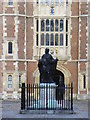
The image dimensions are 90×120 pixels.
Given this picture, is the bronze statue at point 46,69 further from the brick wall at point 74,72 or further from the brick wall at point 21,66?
the brick wall at point 74,72

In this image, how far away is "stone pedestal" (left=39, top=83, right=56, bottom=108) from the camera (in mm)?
14749

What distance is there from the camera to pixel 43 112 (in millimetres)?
14477

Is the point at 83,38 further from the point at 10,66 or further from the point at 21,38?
the point at 10,66

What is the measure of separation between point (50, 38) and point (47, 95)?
37.3 ft

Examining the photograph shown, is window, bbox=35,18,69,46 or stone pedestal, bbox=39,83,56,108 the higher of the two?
window, bbox=35,18,69,46

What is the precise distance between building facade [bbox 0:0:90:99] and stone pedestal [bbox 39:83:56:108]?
968cm

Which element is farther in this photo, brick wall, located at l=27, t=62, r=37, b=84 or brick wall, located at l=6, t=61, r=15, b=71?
brick wall, located at l=27, t=62, r=37, b=84

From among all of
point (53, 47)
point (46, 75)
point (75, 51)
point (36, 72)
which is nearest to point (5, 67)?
point (36, 72)

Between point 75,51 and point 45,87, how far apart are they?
11407mm

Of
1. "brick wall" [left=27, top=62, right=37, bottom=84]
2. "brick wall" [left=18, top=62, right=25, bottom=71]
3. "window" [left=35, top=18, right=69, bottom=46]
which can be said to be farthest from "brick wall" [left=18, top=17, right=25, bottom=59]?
"window" [left=35, top=18, right=69, bottom=46]

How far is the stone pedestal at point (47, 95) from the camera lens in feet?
48.4

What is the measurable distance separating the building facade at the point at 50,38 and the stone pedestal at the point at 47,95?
9680 mm

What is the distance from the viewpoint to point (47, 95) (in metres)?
14.8

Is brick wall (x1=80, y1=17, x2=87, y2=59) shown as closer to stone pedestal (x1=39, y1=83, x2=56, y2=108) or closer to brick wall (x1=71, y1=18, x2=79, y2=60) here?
Answer: brick wall (x1=71, y1=18, x2=79, y2=60)
